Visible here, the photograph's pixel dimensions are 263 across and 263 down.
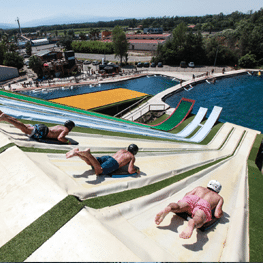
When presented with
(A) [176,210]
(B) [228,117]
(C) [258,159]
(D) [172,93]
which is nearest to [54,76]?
(D) [172,93]

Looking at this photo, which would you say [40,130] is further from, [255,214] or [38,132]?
[255,214]

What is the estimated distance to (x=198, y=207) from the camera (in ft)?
13.6

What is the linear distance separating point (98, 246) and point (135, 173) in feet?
10.5

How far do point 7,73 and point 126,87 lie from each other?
2917 cm

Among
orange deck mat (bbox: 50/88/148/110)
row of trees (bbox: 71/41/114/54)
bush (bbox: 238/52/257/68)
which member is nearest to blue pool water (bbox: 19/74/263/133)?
orange deck mat (bbox: 50/88/148/110)

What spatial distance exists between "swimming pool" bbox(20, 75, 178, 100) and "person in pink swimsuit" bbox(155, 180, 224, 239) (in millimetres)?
28895

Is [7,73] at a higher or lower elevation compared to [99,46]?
lower

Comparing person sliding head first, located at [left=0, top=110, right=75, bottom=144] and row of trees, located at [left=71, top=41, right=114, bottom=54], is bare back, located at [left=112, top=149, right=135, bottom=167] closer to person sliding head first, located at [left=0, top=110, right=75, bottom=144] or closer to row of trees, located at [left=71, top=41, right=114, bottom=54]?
person sliding head first, located at [left=0, top=110, right=75, bottom=144]

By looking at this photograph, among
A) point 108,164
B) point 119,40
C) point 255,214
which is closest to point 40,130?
point 108,164

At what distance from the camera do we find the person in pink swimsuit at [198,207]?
3865 mm

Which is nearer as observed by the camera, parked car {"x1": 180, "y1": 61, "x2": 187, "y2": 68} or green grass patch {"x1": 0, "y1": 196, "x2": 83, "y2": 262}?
green grass patch {"x1": 0, "y1": 196, "x2": 83, "y2": 262}

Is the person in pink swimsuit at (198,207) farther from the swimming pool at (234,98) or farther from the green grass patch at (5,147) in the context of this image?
the swimming pool at (234,98)

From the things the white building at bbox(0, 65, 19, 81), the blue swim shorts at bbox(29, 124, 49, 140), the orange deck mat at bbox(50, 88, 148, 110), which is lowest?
the orange deck mat at bbox(50, 88, 148, 110)

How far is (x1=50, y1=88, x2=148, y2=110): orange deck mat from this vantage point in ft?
70.4
